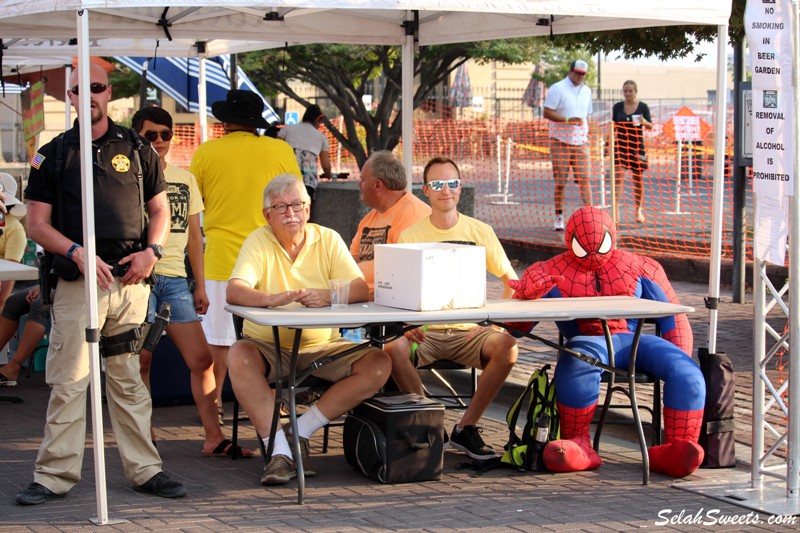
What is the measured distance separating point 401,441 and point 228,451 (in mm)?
1108

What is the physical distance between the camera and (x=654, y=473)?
5816 millimetres

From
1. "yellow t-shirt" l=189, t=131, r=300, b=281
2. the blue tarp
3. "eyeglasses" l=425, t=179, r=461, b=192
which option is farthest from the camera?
the blue tarp

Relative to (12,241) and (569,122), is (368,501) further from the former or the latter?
(569,122)

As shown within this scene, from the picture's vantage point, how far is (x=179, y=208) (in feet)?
20.7

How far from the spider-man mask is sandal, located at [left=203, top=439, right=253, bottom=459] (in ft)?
6.78

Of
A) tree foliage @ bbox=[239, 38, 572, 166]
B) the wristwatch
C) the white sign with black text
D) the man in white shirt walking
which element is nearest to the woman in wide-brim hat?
the wristwatch

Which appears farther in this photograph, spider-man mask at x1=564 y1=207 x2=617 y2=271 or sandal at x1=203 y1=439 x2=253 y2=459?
sandal at x1=203 y1=439 x2=253 y2=459

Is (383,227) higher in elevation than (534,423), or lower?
higher

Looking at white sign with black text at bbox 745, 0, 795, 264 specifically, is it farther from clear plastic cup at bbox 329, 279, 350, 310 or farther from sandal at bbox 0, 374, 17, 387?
sandal at bbox 0, 374, 17, 387

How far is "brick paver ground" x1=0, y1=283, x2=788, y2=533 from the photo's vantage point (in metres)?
4.97

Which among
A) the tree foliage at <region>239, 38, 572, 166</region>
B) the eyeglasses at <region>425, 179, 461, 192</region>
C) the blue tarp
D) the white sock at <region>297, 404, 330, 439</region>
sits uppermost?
the tree foliage at <region>239, 38, 572, 166</region>

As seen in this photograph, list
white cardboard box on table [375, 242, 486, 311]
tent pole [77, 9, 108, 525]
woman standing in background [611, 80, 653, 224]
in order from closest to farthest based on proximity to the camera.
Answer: tent pole [77, 9, 108, 525] → white cardboard box on table [375, 242, 486, 311] → woman standing in background [611, 80, 653, 224]

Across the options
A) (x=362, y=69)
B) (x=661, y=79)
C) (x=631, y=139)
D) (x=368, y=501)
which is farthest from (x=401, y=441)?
(x=661, y=79)

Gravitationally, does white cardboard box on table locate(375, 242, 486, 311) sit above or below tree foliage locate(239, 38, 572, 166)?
below
